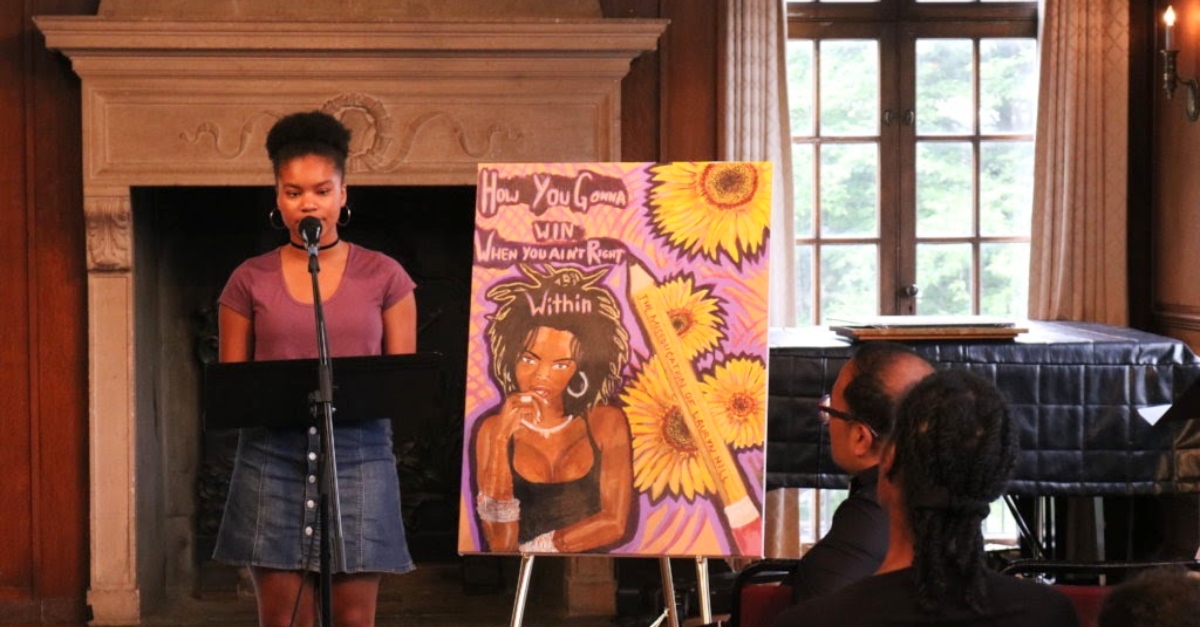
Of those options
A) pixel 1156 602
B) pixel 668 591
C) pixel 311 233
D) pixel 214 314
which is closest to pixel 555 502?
pixel 668 591

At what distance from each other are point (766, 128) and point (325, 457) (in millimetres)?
2925

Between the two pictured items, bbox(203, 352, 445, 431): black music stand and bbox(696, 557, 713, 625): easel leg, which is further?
bbox(696, 557, 713, 625): easel leg

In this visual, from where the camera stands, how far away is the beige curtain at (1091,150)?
5148mm

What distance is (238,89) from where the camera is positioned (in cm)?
497

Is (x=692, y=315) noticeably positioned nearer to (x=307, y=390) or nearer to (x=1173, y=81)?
(x=307, y=390)

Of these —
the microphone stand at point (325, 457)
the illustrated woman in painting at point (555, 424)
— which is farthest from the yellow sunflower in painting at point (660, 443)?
the microphone stand at point (325, 457)

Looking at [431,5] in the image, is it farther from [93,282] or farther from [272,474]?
[272,474]

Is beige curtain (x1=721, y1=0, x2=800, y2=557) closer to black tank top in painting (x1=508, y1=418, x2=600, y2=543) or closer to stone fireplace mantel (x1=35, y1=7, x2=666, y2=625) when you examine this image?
stone fireplace mantel (x1=35, y1=7, x2=666, y2=625)

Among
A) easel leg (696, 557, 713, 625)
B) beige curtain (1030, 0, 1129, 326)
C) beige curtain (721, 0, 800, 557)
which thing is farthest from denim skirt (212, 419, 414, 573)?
beige curtain (1030, 0, 1129, 326)

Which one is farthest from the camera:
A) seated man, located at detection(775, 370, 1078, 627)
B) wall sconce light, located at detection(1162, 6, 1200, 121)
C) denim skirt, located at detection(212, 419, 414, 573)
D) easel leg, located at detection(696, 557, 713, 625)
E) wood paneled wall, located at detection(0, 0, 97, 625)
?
wood paneled wall, located at detection(0, 0, 97, 625)

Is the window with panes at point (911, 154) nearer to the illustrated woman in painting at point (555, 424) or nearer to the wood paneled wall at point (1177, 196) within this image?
the wood paneled wall at point (1177, 196)

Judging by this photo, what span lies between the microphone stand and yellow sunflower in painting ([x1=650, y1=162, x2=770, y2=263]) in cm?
105

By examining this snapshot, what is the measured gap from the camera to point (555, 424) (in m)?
3.35

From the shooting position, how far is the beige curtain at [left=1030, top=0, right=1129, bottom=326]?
203 inches
